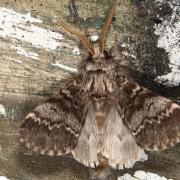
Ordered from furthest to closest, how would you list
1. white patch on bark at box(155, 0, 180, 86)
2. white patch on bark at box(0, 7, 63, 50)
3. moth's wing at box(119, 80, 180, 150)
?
white patch on bark at box(0, 7, 63, 50) → white patch on bark at box(155, 0, 180, 86) → moth's wing at box(119, 80, 180, 150)

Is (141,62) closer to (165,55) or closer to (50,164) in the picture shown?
(165,55)

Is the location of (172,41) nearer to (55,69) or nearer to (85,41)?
(85,41)

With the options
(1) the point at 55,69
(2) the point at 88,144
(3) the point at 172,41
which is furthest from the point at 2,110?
(3) the point at 172,41

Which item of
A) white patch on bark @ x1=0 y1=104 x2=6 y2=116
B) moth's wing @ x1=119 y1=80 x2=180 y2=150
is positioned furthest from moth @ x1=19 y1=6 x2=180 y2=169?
white patch on bark @ x1=0 y1=104 x2=6 y2=116

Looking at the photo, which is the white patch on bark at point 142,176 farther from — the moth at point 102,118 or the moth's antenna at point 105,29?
the moth's antenna at point 105,29

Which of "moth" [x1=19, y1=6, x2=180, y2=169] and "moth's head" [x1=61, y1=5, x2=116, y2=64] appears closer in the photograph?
"moth" [x1=19, y1=6, x2=180, y2=169]

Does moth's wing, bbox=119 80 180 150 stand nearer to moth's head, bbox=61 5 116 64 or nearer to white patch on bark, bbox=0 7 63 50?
moth's head, bbox=61 5 116 64

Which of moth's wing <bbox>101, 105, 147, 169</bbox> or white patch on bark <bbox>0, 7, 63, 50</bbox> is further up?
white patch on bark <bbox>0, 7, 63, 50</bbox>

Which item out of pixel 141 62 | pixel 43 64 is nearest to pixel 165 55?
pixel 141 62
